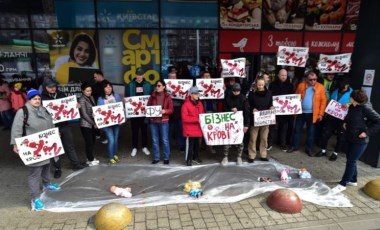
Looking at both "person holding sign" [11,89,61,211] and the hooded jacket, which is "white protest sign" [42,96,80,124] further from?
the hooded jacket

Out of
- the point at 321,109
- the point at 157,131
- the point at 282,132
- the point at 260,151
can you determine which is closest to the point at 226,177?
the point at 260,151

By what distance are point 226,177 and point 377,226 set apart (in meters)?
2.58

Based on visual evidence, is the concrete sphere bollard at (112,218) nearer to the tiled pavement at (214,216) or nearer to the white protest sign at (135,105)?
the tiled pavement at (214,216)

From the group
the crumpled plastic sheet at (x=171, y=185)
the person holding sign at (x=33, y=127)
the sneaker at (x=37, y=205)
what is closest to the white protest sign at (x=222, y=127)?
the crumpled plastic sheet at (x=171, y=185)

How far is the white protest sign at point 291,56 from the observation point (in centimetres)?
773

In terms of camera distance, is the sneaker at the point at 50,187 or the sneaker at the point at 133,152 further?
the sneaker at the point at 133,152

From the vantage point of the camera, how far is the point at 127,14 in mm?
10094

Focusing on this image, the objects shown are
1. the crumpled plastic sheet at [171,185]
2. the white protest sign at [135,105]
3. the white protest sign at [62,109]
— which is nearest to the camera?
the crumpled plastic sheet at [171,185]

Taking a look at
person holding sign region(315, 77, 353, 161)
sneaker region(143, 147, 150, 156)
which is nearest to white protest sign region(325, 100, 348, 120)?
person holding sign region(315, 77, 353, 161)

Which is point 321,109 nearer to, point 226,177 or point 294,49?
point 294,49

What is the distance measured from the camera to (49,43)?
384 inches

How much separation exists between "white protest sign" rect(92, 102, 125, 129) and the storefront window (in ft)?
15.5

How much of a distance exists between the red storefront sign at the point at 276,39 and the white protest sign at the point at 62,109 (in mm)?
7661

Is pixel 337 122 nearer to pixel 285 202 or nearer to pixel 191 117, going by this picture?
pixel 285 202
